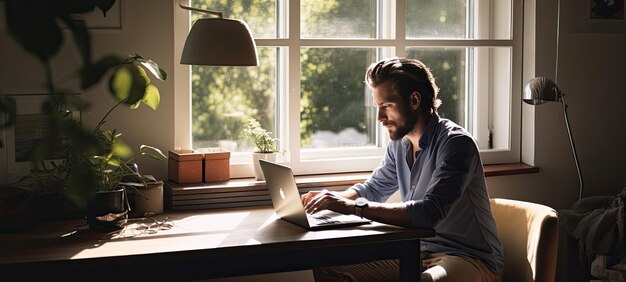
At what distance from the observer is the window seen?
10.7 feet

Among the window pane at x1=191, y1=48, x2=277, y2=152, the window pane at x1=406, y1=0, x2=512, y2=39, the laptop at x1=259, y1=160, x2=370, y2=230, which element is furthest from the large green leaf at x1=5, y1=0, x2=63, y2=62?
the window pane at x1=406, y1=0, x2=512, y2=39

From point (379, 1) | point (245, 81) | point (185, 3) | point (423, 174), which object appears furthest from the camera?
point (379, 1)

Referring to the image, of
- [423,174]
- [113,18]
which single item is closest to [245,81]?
[113,18]

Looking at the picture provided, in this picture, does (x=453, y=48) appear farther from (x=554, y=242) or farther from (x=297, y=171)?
(x=554, y=242)

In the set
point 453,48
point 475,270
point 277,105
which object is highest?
point 453,48

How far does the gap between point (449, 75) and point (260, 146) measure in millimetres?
1082

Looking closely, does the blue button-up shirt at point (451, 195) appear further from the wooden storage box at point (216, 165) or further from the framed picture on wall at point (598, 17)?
the framed picture on wall at point (598, 17)

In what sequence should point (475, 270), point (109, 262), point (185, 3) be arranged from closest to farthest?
point (109, 262) → point (475, 270) → point (185, 3)

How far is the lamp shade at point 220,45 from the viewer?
2432 mm

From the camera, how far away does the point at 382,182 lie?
9.72 ft

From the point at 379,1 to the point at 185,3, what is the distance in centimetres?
95

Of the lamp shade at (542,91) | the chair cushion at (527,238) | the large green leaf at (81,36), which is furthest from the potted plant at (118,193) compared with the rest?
the large green leaf at (81,36)

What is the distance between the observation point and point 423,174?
105 inches

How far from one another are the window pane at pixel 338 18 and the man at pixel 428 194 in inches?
26.9
